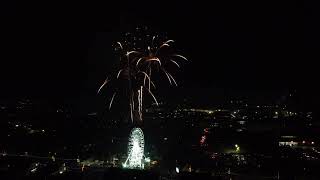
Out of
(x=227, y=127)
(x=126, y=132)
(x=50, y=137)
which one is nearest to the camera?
(x=50, y=137)

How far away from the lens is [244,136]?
27.4 m

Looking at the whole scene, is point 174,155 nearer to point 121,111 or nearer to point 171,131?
point 171,131

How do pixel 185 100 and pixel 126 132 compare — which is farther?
pixel 185 100

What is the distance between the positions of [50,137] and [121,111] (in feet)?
33.1

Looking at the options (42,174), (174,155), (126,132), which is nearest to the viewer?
(42,174)

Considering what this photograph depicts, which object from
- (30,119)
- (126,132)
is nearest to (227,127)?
(126,132)

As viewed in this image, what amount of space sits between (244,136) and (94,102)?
22.0 m

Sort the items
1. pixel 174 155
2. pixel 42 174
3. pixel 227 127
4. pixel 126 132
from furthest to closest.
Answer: pixel 227 127 < pixel 126 132 < pixel 174 155 < pixel 42 174

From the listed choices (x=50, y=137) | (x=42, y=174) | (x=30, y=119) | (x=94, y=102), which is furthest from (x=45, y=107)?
(x=42, y=174)

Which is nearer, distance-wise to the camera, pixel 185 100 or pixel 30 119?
pixel 30 119

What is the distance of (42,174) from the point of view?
1298 cm

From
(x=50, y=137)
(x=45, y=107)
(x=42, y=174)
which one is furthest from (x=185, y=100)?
(x=42, y=174)

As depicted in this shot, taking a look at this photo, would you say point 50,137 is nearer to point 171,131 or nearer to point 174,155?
point 171,131

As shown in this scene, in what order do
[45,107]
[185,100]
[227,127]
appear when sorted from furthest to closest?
[185,100]
[45,107]
[227,127]
